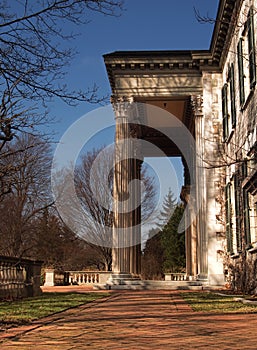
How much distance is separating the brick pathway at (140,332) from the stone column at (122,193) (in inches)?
524

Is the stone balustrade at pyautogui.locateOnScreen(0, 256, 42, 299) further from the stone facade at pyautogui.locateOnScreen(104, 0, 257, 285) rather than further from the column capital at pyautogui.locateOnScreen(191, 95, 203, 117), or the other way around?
the column capital at pyautogui.locateOnScreen(191, 95, 203, 117)

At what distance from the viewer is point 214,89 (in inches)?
886

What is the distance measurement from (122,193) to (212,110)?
16.8ft

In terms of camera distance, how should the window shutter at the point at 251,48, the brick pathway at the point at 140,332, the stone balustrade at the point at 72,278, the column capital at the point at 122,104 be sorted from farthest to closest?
the stone balustrade at the point at 72,278, the column capital at the point at 122,104, the window shutter at the point at 251,48, the brick pathway at the point at 140,332

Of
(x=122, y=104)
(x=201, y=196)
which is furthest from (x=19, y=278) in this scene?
(x=122, y=104)

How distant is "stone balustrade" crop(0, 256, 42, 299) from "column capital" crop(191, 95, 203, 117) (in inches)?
400

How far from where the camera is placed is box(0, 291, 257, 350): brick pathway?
5.43 meters

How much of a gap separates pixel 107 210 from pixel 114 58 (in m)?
16.3

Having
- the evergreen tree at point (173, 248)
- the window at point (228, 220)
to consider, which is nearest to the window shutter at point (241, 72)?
the window at point (228, 220)

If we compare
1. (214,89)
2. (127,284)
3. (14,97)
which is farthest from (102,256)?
(14,97)

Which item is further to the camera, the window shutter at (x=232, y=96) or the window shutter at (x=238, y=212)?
the window shutter at (x=232, y=96)

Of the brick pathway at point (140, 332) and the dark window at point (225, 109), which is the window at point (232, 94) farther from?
the brick pathway at point (140, 332)

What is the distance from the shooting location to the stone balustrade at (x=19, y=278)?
1291 centimetres

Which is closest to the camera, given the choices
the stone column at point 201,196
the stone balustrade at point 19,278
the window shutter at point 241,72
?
the stone balustrade at point 19,278
